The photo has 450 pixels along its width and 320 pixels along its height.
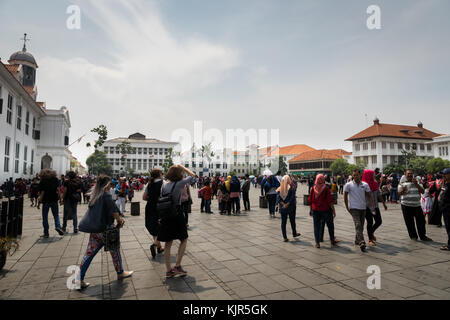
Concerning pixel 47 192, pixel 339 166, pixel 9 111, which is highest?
pixel 9 111

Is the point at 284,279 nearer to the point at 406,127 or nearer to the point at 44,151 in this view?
the point at 44,151

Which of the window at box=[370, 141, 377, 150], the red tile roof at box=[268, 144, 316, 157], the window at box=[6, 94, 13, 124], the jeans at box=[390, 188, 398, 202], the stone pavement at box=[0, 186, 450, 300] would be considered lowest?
the stone pavement at box=[0, 186, 450, 300]

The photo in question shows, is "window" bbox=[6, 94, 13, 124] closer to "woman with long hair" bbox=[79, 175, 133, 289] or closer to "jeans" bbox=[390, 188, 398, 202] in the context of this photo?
"woman with long hair" bbox=[79, 175, 133, 289]

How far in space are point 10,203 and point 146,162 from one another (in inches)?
3288

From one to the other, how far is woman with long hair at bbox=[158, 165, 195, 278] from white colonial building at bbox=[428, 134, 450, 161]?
75734mm

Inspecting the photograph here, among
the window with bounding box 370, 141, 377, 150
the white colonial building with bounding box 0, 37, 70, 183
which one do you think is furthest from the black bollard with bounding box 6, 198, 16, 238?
the window with bounding box 370, 141, 377, 150

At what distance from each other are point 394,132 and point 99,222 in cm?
7615

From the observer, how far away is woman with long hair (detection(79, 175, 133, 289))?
3.93 meters

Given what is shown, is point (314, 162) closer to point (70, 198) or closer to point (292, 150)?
point (292, 150)

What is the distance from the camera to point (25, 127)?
30281 mm

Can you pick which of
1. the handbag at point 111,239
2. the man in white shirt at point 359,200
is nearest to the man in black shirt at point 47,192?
the handbag at point 111,239

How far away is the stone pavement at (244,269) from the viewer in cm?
361

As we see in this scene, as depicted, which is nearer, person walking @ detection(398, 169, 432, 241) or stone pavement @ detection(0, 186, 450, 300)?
stone pavement @ detection(0, 186, 450, 300)

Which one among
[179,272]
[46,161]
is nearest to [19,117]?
[46,161]
